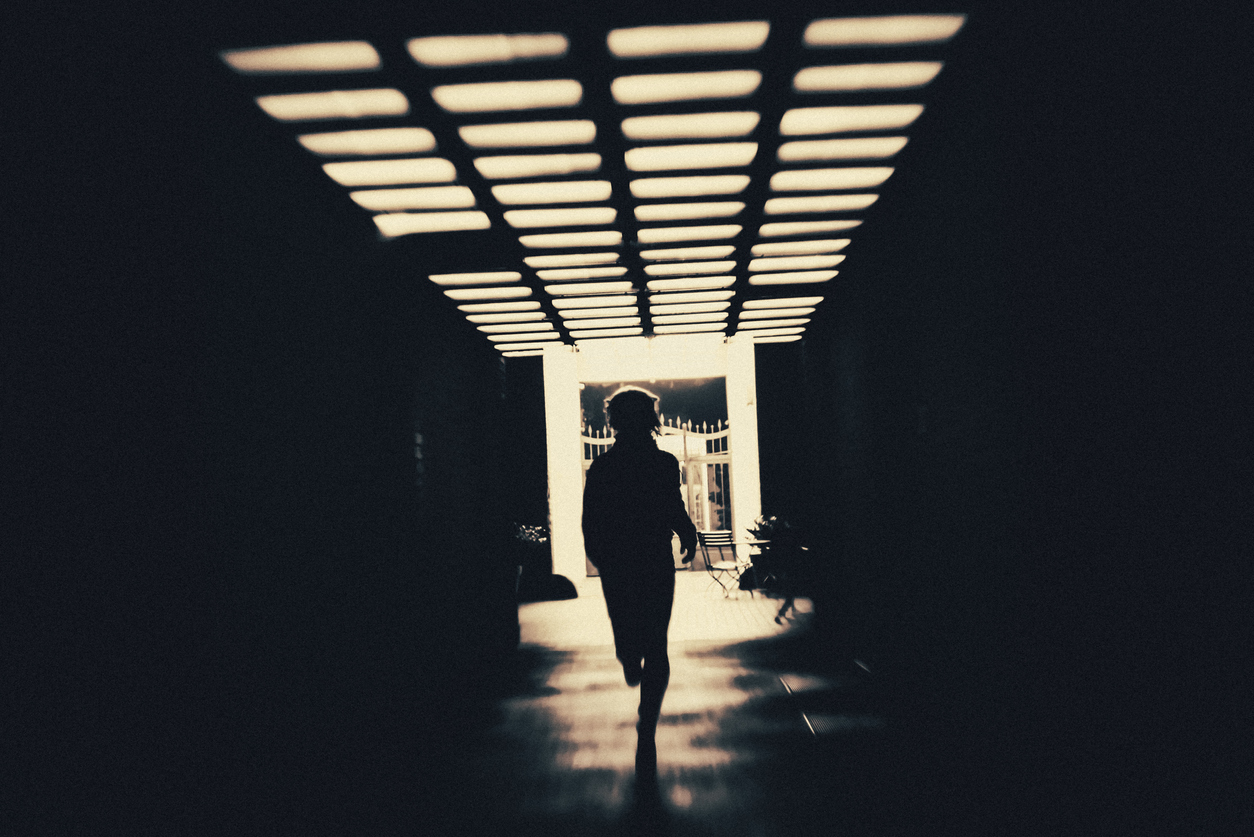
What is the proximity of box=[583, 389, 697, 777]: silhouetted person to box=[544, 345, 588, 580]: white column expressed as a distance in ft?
20.8

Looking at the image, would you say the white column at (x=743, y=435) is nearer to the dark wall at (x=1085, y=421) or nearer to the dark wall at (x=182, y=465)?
the dark wall at (x=1085, y=421)

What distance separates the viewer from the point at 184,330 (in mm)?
1968

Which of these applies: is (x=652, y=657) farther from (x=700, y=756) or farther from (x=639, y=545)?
(x=700, y=756)

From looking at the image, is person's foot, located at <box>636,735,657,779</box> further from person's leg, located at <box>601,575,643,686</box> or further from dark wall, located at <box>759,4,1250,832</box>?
dark wall, located at <box>759,4,1250,832</box>

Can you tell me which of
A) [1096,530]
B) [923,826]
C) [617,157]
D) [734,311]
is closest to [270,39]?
[617,157]

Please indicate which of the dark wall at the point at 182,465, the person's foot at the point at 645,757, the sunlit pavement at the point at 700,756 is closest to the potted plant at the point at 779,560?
the sunlit pavement at the point at 700,756

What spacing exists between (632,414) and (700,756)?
1.91 meters

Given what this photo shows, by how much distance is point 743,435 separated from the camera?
31.2 ft

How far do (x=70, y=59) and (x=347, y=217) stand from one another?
1.60 metres

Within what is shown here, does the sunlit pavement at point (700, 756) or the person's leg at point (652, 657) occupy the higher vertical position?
the person's leg at point (652, 657)

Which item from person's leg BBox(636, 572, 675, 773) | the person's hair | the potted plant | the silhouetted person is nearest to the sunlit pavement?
person's leg BBox(636, 572, 675, 773)

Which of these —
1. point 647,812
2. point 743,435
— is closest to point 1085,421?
point 647,812

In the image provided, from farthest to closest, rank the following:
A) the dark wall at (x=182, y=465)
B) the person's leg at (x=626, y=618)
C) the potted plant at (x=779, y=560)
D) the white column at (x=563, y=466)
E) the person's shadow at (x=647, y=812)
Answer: the white column at (x=563, y=466)
the potted plant at (x=779, y=560)
the person's leg at (x=626, y=618)
the person's shadow at (x=647, y=812)
the dark wall at (x=182, y=465)

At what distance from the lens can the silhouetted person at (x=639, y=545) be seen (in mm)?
2711
